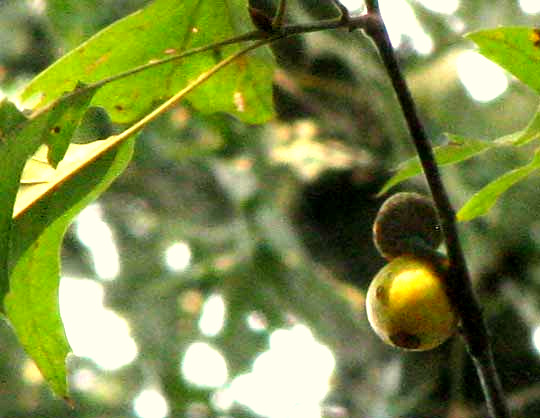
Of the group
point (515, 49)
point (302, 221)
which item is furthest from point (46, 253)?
point (302, 221)

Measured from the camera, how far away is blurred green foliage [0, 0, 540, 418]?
93.4 inches

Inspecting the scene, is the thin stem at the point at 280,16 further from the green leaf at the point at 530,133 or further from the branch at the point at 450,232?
the green leaf at the point at 530,133

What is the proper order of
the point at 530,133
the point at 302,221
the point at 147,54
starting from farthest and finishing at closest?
the point at 302,221, the point at 147,54, the point at 530,133

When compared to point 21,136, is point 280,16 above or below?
above

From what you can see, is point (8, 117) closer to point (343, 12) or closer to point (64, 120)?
point (64, 120)

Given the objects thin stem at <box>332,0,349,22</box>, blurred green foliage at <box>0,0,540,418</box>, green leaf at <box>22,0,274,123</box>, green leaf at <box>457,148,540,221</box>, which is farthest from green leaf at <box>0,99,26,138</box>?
blurred green foliage at <box>0,0,540,418</box>

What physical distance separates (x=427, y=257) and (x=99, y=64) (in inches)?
16.0

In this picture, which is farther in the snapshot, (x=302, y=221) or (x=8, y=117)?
(x=302, y=221)

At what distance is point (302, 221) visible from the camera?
8.58 ft

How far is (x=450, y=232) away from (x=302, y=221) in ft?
5.60

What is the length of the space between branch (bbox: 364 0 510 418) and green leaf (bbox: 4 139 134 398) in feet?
1.03

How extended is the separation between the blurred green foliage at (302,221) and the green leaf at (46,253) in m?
1.27

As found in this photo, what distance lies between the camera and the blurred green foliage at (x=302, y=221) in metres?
2.37

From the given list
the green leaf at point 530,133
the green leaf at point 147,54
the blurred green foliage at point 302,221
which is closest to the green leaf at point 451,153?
the green leaf at point 530,133
